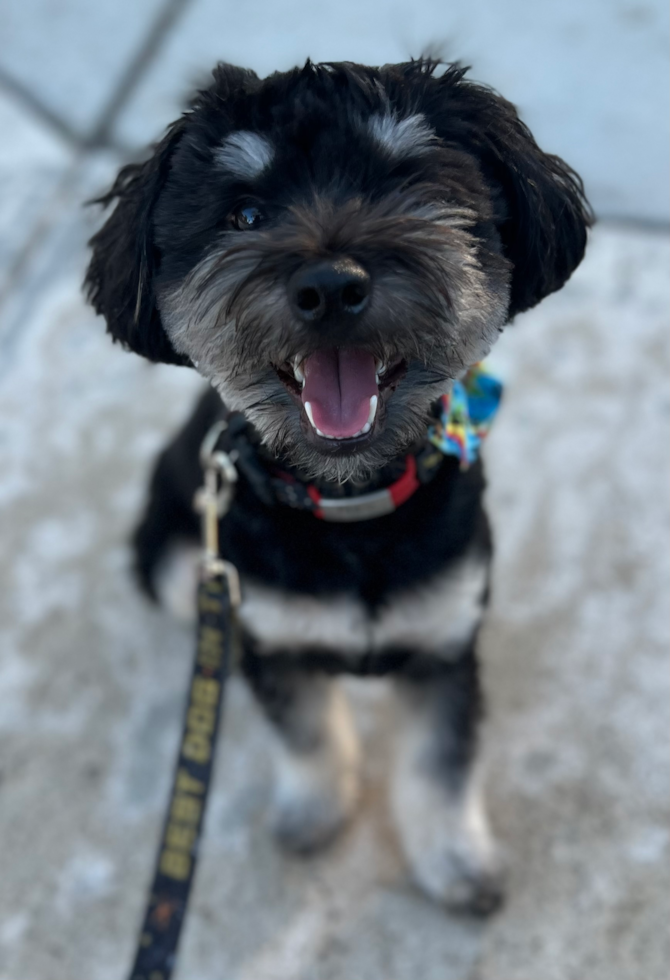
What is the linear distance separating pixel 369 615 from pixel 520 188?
0.83 metres

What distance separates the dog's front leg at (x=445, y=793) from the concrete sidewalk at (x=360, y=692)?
0.07 metres

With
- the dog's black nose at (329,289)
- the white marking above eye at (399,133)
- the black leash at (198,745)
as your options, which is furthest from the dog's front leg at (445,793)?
the white marking above eye at (399,133)

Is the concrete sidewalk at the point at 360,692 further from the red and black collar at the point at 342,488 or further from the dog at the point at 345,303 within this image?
the red and black collar at the point at 342,488

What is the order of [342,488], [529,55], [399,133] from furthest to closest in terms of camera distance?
[529,55] < [342,488] < [399,133]

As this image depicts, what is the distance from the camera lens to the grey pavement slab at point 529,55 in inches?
139

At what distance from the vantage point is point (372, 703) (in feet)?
8.07

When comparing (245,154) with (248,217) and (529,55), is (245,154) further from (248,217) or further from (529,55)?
(529,55)

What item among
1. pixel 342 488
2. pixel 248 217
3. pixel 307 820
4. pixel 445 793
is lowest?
pixel 307 820

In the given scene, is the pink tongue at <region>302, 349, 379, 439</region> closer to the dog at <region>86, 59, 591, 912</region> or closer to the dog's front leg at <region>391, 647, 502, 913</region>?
the dog at <region>86, 59, 591, 912</region>

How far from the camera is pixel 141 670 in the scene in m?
2.55

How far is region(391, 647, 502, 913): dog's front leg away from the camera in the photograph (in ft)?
6.70

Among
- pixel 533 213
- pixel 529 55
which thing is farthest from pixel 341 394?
pixel 529 55

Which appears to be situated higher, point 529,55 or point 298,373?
point 529,55

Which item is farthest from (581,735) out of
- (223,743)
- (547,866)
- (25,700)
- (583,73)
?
(583,73)
